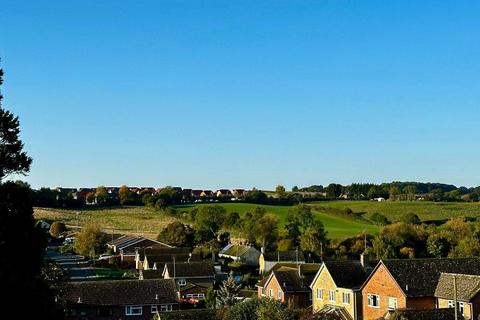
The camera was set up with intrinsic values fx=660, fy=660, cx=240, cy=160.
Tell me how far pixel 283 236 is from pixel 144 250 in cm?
2247

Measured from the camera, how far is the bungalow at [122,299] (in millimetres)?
57094

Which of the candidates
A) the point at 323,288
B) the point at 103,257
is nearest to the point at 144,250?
the point at 103,257

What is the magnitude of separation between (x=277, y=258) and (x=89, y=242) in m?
36.0

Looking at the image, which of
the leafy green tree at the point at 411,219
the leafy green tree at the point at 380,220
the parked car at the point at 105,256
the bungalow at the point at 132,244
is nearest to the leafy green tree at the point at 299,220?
the leafy green tree at the point at 411,219

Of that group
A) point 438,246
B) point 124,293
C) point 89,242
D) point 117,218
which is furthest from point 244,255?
point 117,218

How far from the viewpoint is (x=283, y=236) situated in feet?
348

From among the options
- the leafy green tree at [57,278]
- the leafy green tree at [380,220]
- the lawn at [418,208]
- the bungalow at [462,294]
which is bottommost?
the bungalow at [462,294]

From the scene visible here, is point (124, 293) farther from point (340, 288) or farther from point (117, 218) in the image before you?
point (117, 218)

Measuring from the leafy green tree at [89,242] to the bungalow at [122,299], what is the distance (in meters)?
49.2

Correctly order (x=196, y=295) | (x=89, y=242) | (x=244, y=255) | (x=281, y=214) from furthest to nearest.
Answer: (x=281, y=214), (x=89, y=242), (x=244, y=255), (x=196, y=295)

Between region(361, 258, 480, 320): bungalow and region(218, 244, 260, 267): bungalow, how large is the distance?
158 feet

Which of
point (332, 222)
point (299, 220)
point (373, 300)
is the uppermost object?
point (299, 220)

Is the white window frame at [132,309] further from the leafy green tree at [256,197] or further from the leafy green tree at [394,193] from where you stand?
the leafy green tree at [394,193]

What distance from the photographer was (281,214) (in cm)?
13788
